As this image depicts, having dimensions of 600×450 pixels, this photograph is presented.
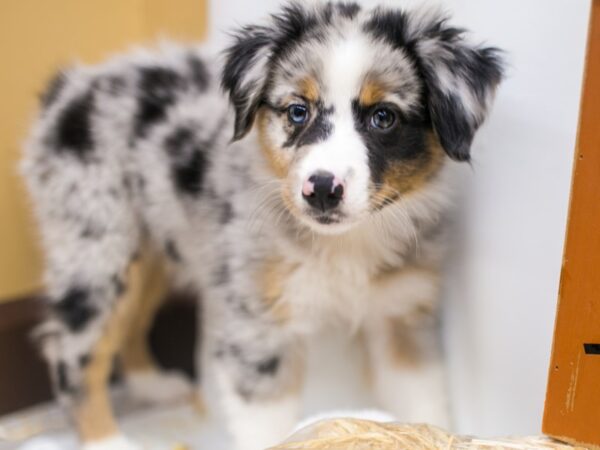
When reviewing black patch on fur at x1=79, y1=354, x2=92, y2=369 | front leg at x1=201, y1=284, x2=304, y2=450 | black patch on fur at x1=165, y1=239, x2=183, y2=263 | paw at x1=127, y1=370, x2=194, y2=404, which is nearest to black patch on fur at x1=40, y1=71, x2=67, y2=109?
black patch on fur at x1=165, y1=239, x2=183, y2=263

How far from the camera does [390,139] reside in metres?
1.85

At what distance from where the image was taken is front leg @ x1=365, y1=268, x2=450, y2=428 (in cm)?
223

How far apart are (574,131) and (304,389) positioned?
1.21m

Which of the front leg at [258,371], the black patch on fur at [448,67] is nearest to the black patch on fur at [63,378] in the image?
the front leg at [258,371]

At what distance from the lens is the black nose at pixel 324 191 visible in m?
1.68

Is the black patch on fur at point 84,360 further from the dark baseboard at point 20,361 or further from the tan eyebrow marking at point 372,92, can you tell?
the tan eyebrow marking at point 372,92

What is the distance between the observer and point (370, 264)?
7.09ft

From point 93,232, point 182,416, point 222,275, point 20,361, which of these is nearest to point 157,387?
point 182,416

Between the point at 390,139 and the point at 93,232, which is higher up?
the point at 390,139

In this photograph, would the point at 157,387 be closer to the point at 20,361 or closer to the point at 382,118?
the point at 20,361

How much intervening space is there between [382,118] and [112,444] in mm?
1586

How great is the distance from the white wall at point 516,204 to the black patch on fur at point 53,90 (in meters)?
0.77

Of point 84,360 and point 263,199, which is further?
point 84,360

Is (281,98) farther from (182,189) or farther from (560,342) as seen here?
(560,342)
